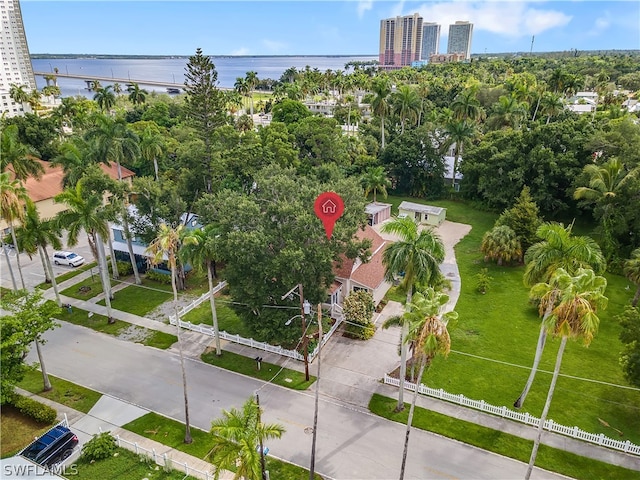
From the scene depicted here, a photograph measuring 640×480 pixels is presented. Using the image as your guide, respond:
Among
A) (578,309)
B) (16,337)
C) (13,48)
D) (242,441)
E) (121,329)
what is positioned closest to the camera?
(242,441)

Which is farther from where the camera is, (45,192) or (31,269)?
(45,192)

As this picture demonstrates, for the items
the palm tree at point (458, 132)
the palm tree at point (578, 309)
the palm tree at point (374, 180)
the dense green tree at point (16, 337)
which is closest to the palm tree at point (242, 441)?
the dense green tree at point (16, 337)

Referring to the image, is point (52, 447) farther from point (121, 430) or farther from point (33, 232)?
point (33, 232)

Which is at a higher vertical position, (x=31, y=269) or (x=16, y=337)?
(x=16, y=337)

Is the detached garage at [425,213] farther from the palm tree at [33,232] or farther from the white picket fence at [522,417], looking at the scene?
the palm tree at [33,232]

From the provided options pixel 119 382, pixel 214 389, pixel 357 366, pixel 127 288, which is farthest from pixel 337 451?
pixel 127 288

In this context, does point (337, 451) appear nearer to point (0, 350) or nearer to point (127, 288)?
point (0, 350)

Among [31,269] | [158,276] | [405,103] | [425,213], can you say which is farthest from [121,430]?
[405,103]
